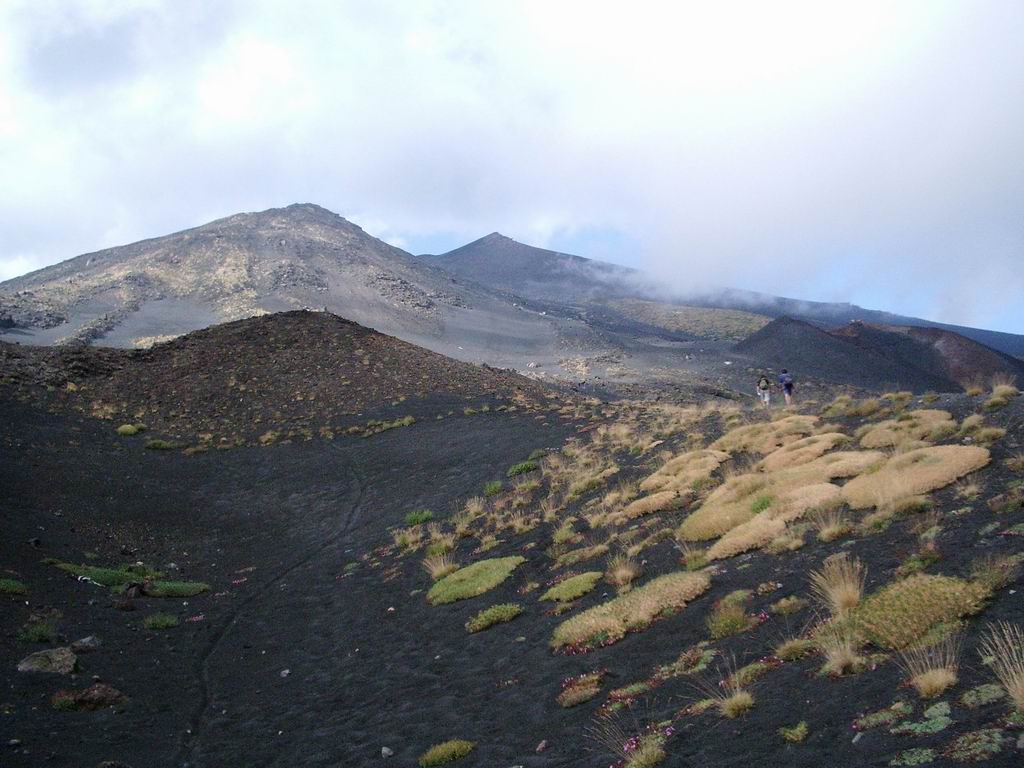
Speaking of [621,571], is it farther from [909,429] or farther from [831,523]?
[909,429]

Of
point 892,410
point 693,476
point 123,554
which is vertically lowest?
point 123,554

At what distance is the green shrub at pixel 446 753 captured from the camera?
8.57 meters

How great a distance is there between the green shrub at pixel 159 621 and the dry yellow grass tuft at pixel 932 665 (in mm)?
14366

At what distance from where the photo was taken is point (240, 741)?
1053cm

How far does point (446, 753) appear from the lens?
8594 millimetres

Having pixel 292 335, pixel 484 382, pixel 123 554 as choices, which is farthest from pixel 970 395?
pixel 292 335

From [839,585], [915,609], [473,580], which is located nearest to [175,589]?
[473,580]

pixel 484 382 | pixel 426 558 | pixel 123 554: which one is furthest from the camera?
pixel 484 382

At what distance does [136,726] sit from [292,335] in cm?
4498

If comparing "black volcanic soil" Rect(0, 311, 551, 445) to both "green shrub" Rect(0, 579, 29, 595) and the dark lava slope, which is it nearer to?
"green shrub" Rect(0, 579, 29, 595)

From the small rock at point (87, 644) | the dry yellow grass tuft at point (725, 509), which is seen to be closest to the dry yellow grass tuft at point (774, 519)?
the dry yellow grass tuft at point (725, 509)

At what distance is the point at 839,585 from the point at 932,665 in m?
2.12

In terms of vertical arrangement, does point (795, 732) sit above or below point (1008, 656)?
Answer: below

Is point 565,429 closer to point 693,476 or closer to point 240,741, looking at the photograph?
point 693,476
